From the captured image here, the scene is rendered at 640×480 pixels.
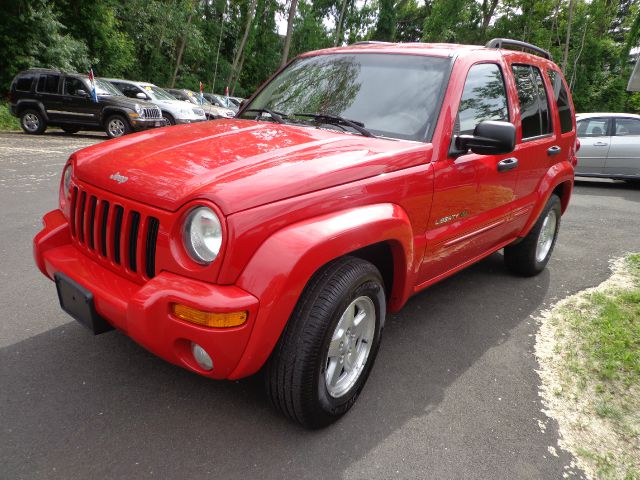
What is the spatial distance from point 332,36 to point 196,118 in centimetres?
2967

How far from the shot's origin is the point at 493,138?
265 centimetres

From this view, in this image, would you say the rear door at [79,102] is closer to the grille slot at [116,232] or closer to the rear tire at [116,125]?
the rear tire at [116,125]

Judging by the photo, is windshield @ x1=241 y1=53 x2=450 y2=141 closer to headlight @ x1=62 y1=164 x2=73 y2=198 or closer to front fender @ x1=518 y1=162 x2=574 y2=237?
headlight @ x1=62 y1=164 x2=73 y2=198

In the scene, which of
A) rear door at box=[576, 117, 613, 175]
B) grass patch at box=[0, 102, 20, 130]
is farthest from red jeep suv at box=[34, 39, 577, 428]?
grass patch at box=[0, 102, 20, 130]

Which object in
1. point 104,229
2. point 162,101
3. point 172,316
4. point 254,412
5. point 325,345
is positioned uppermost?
point 162,101

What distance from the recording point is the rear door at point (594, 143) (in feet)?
35.1


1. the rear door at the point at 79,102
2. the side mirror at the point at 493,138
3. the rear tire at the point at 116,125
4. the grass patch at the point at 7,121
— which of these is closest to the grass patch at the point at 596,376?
the side mirror at the point at 493,138

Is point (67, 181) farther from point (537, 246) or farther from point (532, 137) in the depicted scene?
point (537, 246)

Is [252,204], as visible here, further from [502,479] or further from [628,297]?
[628,297]

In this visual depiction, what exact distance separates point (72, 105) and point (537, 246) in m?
13.6

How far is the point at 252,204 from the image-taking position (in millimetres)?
1918

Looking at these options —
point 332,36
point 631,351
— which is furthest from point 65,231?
point 332,36

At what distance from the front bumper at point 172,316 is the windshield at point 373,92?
1.44 m

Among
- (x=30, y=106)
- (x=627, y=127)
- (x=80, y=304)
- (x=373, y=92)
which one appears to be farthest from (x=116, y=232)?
(x=30, y=106)
